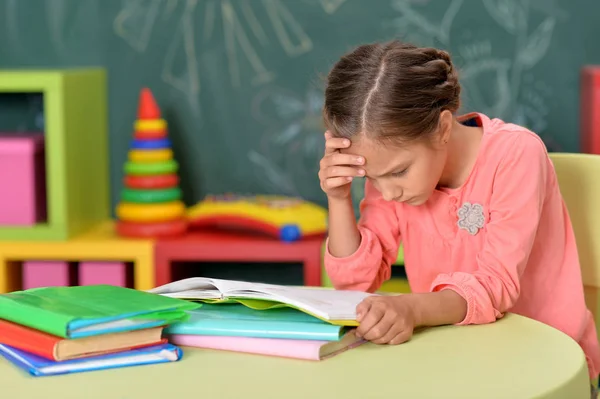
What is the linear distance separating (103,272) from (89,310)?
1505 mm

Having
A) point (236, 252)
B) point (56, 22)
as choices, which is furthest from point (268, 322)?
point (56, 22)

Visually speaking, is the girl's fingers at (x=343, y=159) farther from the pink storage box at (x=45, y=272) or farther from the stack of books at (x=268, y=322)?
the pink storage box at (x=45, y=272)

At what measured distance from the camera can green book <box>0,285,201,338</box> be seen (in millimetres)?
1106

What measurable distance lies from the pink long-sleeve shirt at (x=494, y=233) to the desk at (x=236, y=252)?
2.73 ft

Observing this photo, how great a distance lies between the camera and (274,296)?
1.21m

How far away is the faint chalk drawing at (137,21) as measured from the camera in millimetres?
2842

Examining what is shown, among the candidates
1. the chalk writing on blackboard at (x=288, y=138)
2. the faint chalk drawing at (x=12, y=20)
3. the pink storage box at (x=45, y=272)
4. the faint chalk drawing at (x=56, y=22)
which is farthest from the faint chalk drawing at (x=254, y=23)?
the pink storage box at (x=45, y=272)

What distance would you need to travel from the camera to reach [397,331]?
1.22 m

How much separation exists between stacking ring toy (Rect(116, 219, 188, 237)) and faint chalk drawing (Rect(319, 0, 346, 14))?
753 millimetres

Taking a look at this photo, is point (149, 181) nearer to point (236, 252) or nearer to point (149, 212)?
point (149, 212)

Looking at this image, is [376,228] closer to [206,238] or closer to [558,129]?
[206,238]

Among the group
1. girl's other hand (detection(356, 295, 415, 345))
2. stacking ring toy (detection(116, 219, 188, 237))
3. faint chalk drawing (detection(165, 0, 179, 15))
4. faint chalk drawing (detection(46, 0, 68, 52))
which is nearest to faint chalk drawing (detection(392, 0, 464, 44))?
faint chalk drawing (detection(165, 0, 179, 15))

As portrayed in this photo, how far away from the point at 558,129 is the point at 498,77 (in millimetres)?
228

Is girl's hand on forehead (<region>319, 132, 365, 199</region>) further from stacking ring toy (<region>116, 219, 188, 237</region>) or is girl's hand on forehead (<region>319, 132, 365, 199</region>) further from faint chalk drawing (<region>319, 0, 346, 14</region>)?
faint chalk drawing (<region>319, 0, 346, 14</region>)
